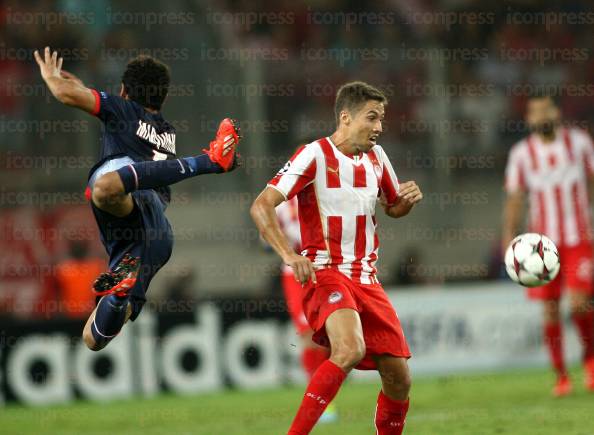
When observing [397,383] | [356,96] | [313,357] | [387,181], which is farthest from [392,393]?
[313,357]

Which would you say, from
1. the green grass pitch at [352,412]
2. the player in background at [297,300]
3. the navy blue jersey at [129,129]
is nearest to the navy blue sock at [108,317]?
the navy blue jersey at [129,129]

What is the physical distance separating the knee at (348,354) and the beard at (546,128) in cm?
463

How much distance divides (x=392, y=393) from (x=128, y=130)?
7.20 ft

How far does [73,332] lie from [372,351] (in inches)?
246

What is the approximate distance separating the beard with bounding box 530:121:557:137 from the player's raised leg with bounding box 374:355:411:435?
4.32 m

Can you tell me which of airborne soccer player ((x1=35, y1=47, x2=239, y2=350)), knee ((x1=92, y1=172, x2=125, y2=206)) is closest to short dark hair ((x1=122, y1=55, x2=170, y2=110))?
airborne soccer player ((x1=35, y1=47, x2=239, y2=350))

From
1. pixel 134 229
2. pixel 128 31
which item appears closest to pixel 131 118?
pixel 134 229

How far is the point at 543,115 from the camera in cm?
939

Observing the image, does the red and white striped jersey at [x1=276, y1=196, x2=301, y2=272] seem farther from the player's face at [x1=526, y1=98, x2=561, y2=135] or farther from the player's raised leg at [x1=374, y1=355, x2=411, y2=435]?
the player's raised leg at [x1=374, y1=355, x2=411, y2=435]

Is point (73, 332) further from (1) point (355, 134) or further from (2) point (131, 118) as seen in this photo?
(1) point (355, 134)

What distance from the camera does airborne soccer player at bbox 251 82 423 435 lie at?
564cm

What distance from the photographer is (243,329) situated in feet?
37.8

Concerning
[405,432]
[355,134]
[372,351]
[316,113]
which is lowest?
[405,432]

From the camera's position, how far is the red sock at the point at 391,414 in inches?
227
